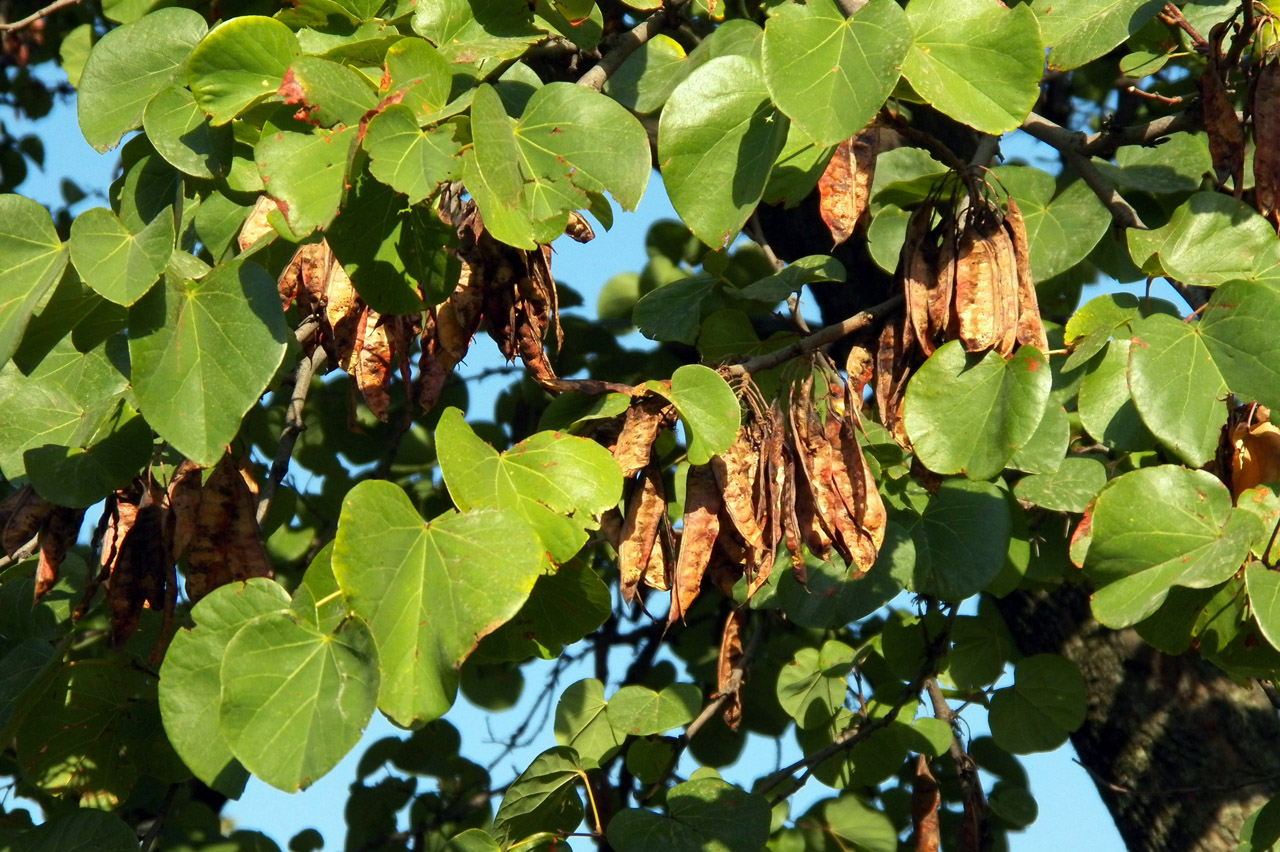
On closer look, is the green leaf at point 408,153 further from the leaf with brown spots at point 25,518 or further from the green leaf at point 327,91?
the leaf with brown spots at point 25,518

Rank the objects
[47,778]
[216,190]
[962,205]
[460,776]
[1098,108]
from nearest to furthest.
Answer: [216,190] → [962,205] → [47,778] → [460,776] → [1098,108]

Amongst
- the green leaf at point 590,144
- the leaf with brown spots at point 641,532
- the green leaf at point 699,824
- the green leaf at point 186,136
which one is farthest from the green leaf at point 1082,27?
the green leaf at point 699,824

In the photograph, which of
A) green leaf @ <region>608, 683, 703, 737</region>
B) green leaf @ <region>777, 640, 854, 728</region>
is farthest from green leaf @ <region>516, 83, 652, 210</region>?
green leaf @ <region>777, 640, 854, 728</region>

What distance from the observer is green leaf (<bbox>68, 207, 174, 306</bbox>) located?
Answer: 1080 millimetres

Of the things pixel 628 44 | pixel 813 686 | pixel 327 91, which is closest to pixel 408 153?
pixel 327 91

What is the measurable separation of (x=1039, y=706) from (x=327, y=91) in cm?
169

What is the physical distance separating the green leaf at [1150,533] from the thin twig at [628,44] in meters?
0.76

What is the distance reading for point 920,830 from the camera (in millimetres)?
2141

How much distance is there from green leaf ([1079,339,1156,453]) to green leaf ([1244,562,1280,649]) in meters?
0.23

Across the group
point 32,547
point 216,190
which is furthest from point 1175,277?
point 32,547

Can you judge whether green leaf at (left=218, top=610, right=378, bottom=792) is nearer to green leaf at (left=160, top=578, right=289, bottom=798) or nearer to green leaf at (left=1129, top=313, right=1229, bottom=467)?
Answer: green leaf at (left=160, top=578, right=289, bottom=798)

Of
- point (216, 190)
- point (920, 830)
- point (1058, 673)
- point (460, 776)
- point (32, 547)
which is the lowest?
point (460, 776)

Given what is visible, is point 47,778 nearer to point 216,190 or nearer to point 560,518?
point 216,190

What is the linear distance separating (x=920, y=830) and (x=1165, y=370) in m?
1.16
